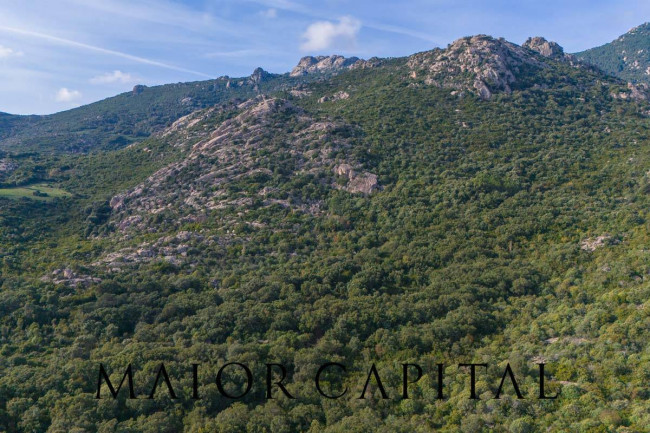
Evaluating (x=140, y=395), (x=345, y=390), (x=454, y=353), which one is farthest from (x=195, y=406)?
(x=454, y=353)

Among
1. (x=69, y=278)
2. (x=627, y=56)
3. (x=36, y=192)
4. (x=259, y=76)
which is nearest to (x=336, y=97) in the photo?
(x=36, y=192)

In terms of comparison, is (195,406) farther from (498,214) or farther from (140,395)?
(498,214)

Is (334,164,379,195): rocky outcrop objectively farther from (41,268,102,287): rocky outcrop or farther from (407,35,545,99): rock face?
(407,35,545,99): rock face

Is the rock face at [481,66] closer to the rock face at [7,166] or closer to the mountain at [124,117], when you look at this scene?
the mountain at [124,117]

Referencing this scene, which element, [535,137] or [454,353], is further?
[535,137]

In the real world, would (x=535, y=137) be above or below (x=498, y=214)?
above

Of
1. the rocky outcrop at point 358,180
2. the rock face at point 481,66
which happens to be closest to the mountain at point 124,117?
the rock face at point 481,66

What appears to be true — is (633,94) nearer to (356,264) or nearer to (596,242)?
(596,242)
